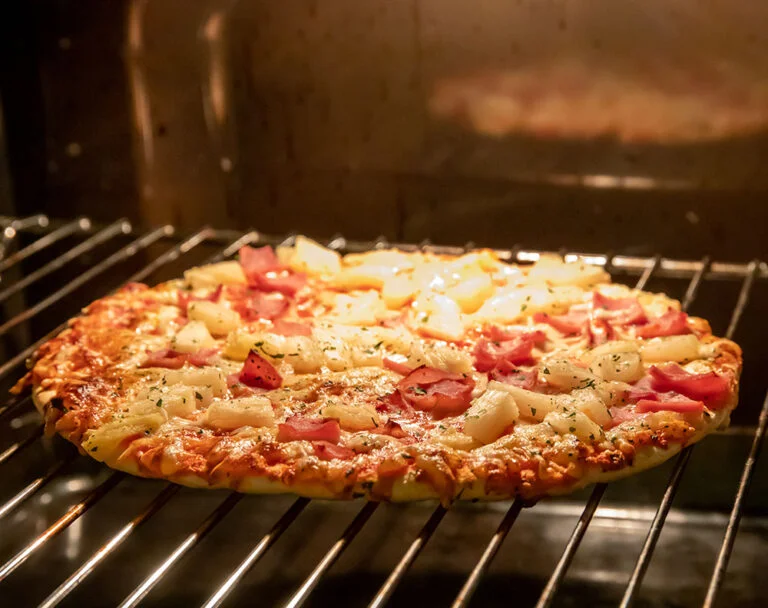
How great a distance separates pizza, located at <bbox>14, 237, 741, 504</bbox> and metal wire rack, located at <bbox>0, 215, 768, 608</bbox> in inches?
2.6

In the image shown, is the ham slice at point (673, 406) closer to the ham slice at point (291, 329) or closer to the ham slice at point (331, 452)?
the ham slice at point (331, 452)

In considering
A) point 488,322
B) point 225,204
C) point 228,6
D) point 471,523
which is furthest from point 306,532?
point 228,6

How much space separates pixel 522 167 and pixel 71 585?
6.79 feet

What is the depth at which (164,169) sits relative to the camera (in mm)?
3600

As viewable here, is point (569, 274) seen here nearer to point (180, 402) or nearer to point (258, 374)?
point (258, 374)

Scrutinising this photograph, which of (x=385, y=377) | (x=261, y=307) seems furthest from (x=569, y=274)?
(x=261, y=307)

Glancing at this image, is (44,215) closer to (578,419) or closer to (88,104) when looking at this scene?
(88,104)

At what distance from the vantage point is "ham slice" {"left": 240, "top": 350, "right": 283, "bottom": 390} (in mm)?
2324

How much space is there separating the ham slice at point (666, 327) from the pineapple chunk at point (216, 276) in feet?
3.63

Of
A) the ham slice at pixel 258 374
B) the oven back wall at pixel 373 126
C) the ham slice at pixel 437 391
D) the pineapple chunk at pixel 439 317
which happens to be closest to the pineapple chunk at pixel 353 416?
the ham slice at pixel 437 391

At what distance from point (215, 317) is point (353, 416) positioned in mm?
662

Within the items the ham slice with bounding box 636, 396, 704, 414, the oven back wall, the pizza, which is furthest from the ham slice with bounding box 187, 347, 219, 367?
the oven back wall

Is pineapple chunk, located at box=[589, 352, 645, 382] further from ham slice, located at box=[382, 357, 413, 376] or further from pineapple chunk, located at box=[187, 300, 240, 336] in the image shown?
pineapple chunk, located at box=[187, 300, 240, 336]

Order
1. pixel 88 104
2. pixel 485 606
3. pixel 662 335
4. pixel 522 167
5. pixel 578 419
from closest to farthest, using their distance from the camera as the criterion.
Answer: pixel 578 419, pixel 662 335, pixel 485 606, pixel 522 167, pixel 88 104
